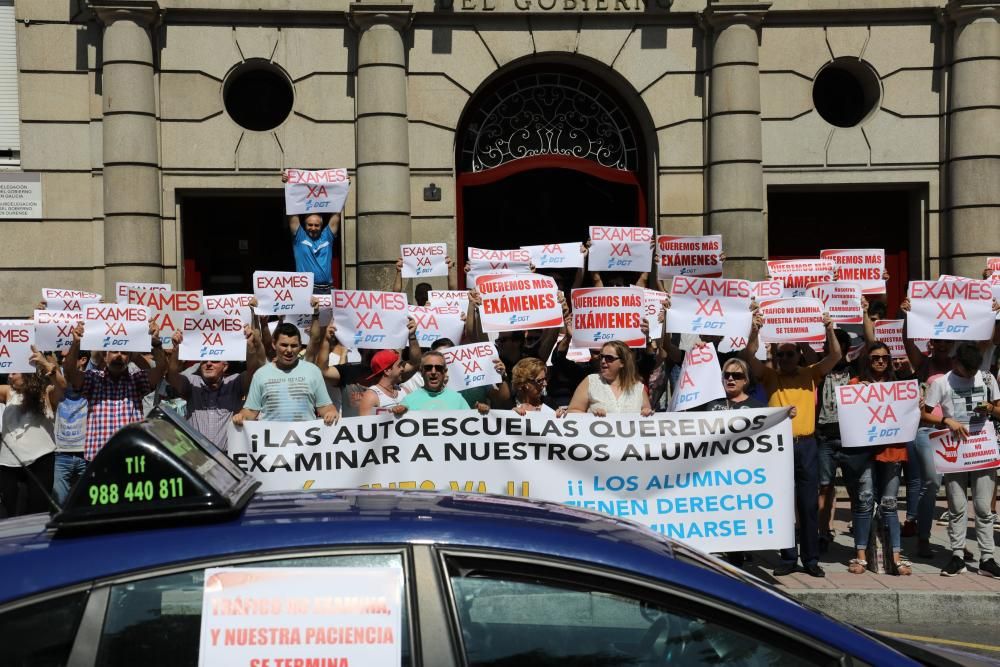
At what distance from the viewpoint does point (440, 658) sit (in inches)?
101

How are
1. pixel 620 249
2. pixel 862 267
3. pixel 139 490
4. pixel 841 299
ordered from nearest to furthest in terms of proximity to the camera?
1. pixel 139 490
2. pixel 841 299
3. pixel 862 267
4. pixel 620 249

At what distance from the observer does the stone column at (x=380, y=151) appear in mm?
13820

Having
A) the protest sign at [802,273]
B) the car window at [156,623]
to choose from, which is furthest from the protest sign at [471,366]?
the car window at [156,623]

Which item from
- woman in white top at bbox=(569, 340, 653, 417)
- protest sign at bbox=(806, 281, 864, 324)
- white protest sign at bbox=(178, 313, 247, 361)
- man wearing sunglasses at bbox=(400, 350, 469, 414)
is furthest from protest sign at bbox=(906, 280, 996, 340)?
white protest sign at bbox=(178, 313, 247, 361)

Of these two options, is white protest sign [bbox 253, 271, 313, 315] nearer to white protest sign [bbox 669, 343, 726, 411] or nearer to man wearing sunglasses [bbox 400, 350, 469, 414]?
man wearing sunglasses [bbox 400, 350, 469, 414]

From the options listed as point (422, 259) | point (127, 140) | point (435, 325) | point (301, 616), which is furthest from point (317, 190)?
point (301, 616)

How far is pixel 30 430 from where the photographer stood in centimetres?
930

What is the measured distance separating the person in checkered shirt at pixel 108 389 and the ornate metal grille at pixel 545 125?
22.0ft

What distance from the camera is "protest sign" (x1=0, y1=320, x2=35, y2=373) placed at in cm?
927

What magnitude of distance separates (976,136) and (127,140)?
10.6 metres

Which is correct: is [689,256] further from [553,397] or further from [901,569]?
[901,569]

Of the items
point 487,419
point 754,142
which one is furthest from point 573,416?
point 754,142

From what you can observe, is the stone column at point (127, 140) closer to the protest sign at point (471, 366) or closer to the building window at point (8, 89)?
the building window at point (8, 89)

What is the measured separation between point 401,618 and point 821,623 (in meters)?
1.06
